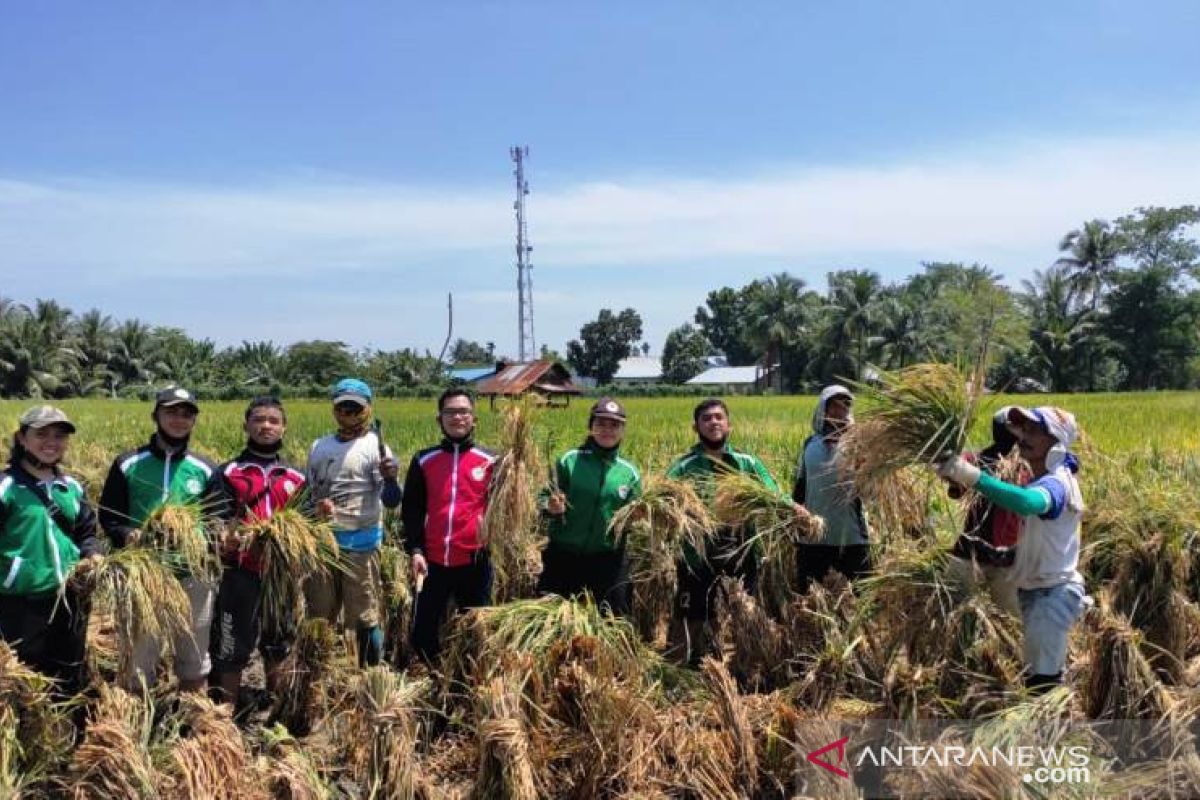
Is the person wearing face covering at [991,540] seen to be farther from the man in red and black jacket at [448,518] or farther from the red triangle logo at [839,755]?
the man in red and black jacket at [448,518]

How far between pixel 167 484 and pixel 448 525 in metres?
1.30

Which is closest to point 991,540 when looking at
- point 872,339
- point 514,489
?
point 514,489

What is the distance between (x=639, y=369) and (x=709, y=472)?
80.9 meters

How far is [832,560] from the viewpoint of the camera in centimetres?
474

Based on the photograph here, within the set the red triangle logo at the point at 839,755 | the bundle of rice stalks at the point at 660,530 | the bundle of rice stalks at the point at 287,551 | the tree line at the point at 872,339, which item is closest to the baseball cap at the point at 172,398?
the bundle of rice stalks at the point at 287,551

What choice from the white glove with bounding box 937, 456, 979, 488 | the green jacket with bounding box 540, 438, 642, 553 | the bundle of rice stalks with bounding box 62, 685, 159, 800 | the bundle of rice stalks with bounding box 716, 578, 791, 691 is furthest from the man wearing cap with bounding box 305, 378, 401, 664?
the white glove with bounding box 937, 456, 979, 488

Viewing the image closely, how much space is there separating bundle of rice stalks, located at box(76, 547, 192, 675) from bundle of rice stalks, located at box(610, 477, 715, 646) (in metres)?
2.08

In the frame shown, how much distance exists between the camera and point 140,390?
4194 cm

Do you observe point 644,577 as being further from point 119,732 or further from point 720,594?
point 119,732

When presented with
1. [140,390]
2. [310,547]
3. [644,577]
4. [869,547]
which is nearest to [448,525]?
[310,547]

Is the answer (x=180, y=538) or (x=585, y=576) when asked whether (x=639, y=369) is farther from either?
(x=180, y=538)

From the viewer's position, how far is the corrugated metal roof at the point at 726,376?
71.2 m

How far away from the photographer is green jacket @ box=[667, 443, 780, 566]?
4.75 meters

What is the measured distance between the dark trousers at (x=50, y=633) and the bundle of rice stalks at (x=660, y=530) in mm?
2484
